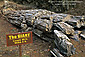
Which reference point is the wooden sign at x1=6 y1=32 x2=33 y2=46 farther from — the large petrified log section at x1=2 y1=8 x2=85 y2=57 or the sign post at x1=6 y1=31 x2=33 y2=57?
the large petrified log section at x1=2 y1=8 x2=85 y2=57

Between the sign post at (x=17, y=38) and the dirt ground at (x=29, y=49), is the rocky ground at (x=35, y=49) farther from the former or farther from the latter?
the sign post at (x=17, y=38)

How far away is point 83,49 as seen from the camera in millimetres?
5465

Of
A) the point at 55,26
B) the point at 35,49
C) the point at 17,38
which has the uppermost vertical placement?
the point at 17,38

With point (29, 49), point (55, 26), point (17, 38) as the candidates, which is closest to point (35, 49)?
point (29, 49)

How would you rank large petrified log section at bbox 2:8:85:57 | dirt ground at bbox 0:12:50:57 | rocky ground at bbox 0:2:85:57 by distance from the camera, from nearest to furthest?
1. large petrified log section at bbox 2:8:85:57
2. rocky ground at bbox 0:2:85:57
3. dirt ground at bbox 0:12:50:57

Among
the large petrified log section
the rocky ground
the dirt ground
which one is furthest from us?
the dirt ground

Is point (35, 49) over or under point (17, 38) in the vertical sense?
under

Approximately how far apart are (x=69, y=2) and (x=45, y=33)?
10.1 m

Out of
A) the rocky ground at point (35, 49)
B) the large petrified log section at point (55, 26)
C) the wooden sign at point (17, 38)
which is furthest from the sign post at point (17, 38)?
the large petrified log section at point (55, 26)

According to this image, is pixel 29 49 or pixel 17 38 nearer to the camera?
pixel 17 38

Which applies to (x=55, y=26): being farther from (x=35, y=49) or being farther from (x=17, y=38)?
(x=17, y=38)

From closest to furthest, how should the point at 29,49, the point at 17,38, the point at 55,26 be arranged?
1. the point at 17,38
2. the point at 29,49
3. the point at 55,26

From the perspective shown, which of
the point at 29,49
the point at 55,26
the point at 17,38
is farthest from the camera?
the point at 55,26

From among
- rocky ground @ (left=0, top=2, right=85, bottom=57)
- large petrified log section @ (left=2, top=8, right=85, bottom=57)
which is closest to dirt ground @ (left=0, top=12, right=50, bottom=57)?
rocky ground @ (left=0, top=2, right=85, bottom=57)
